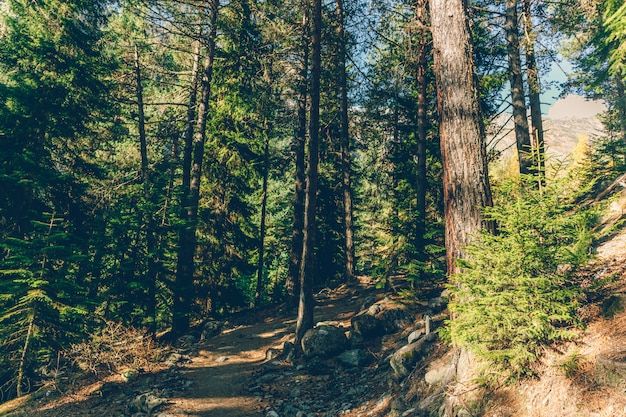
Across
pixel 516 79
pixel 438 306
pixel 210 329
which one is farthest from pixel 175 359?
pixel 516 79

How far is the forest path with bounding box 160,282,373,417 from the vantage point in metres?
8.73

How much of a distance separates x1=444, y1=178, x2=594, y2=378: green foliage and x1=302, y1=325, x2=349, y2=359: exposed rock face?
18.9 feet

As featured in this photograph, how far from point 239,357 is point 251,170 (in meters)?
11.5

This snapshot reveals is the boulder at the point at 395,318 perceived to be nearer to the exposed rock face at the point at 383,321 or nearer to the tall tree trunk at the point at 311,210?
the exposed rock face at the point at 383,321

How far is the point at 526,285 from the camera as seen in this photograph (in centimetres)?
451

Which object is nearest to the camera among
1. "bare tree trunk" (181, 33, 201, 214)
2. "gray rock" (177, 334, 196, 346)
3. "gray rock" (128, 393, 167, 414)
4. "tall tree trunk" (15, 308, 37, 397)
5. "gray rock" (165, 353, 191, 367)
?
"gray rock" (128, 393, 167, 414)

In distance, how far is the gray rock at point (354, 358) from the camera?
9227mm

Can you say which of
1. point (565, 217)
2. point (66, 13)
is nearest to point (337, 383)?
point (565, 217)

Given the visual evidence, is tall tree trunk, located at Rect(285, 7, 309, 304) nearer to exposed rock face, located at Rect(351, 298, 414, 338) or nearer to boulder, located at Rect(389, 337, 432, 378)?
exposed rock face, located at Rect(351, 298, 414, 338)

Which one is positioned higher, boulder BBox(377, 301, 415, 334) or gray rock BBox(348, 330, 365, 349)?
boulder BBox(377, 301, 415, 334)

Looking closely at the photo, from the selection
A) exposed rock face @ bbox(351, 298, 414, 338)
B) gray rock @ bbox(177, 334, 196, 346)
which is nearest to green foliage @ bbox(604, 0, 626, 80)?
exposed rock face @ bbox(351, 298, 414, 338)

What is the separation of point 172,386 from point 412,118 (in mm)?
15862

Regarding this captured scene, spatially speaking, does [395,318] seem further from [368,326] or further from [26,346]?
[26,346]

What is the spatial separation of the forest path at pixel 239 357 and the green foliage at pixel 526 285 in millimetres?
5943
